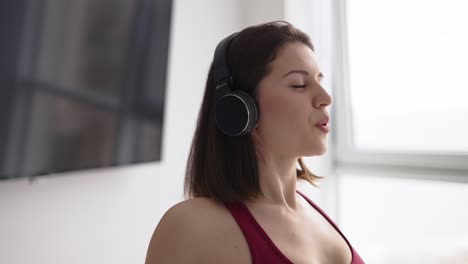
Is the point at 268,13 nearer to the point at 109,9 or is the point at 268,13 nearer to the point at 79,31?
the point at 109,9

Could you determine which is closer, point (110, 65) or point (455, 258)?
point (110, 65)

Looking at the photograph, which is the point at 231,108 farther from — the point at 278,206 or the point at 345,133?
the point at 345,133

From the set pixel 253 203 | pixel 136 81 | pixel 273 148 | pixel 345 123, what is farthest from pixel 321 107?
pixel 345 123

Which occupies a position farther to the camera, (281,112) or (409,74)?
(409,74)

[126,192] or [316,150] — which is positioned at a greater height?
[316,150]

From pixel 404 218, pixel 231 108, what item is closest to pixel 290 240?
pixel 231 108

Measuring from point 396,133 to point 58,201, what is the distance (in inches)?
55.0

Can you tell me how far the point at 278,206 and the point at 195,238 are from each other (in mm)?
250

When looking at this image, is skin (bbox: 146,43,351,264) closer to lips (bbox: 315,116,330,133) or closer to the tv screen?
lips (bbox: 315,116,330,133)

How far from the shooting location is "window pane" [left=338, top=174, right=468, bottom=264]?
1.40 metres

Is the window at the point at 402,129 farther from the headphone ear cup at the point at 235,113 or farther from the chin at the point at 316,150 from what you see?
the headphone ear cup at the point at 235,113

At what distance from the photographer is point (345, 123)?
1.80m

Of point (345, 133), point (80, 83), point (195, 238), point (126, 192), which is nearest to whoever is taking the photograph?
point (195, 238)

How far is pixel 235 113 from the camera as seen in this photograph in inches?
30.7
